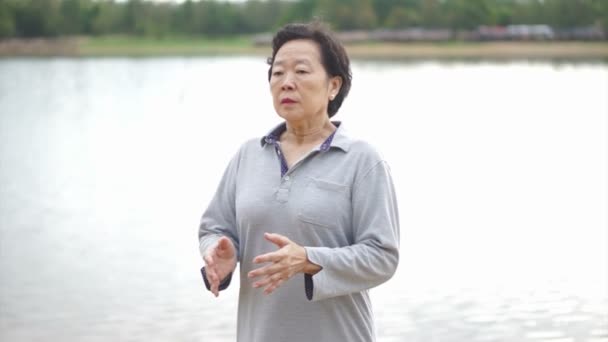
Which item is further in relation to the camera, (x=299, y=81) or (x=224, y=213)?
(x=224, y=213)

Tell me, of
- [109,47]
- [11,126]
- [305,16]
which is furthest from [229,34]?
[11,126]

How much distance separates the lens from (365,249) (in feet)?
7.08

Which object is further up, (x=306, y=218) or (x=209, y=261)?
(x=306, y=218)

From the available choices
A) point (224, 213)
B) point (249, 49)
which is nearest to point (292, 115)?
point (224, 213)

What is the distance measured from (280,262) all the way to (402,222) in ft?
28.6

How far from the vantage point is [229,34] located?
7331 centimetres

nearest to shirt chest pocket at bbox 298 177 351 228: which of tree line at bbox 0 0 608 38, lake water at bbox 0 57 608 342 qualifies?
lake water at bbox 0 57 608 342

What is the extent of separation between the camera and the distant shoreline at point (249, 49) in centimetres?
6788

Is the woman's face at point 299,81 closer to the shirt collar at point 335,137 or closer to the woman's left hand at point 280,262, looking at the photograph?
the shirt collar at point 335,137

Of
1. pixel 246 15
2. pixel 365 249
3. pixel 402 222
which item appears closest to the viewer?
pixel 365 249

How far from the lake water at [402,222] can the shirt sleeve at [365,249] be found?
16.5 inches

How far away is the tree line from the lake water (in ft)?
116

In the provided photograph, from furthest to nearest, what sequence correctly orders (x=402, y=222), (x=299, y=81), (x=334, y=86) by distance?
(x=402, y=222)
(x=334, y=86)
(x=299, y=81)

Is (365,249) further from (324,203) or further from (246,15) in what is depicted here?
(246,15)
